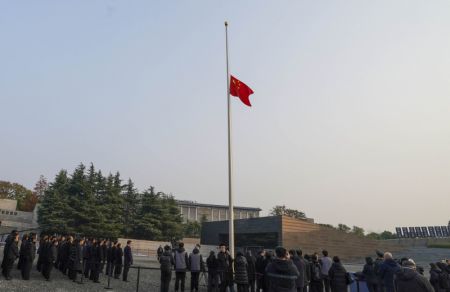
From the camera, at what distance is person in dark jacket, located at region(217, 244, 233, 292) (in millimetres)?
12361

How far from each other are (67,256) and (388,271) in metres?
12.7

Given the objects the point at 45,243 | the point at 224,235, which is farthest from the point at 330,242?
the point at 45,243

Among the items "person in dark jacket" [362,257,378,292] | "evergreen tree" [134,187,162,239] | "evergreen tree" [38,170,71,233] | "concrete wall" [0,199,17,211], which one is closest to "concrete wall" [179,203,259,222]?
"concrete wall" [0,199,17,211]

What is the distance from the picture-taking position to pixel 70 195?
49000 mm

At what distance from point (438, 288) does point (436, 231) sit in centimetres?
4710

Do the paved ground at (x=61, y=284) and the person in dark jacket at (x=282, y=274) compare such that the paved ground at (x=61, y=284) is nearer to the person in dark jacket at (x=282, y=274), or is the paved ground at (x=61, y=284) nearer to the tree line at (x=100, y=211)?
the person in dark jacket at (x=282, y=274)

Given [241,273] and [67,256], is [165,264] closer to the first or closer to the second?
[241,273]

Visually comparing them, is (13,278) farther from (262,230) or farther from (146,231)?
(146,231)

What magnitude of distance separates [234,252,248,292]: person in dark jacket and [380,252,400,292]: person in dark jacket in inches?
157

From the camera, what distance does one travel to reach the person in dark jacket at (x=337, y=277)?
38.3 ft

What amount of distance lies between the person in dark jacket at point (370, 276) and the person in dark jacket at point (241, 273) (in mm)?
3946

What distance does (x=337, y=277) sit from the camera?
38.6 feet

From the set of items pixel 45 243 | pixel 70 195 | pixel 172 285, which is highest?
pixel 70 195

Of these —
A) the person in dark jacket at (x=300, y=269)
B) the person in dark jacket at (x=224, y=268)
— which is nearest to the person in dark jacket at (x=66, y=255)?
the person in dark jacket at (x=224, y=268)
